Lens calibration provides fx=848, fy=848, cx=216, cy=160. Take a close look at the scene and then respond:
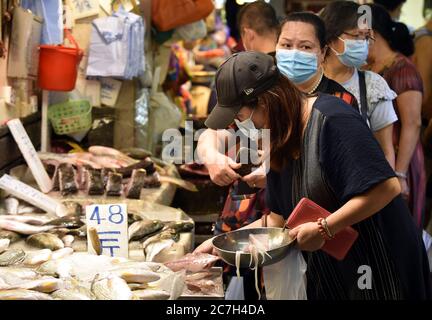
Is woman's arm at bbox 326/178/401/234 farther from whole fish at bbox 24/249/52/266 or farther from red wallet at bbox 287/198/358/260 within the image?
whole fish at bbox 24/249/52/266

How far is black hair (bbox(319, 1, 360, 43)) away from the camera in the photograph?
5.21 meters

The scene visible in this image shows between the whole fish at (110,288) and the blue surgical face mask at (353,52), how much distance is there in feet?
7.33

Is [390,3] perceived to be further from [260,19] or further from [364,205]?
[364,205]

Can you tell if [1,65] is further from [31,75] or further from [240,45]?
[240,45]

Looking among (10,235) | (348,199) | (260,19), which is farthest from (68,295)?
(260,19)

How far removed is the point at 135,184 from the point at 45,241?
1669mm

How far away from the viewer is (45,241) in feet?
15.9

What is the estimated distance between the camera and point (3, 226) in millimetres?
5180

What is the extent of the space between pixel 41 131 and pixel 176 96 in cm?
385

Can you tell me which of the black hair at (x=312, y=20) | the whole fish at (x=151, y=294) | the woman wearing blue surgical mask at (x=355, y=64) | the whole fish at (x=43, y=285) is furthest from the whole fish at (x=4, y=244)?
the woman wearing blue surgical mask at (x=355, y=64)

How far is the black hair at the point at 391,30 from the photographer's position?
6.26m

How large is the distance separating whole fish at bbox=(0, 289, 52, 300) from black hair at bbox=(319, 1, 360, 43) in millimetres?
2526

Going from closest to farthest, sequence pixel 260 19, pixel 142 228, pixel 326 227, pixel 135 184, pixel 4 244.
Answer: pixel 326 227
pixel 4 244
pixel 142 228
pixel 260 19
pixel 135 184
